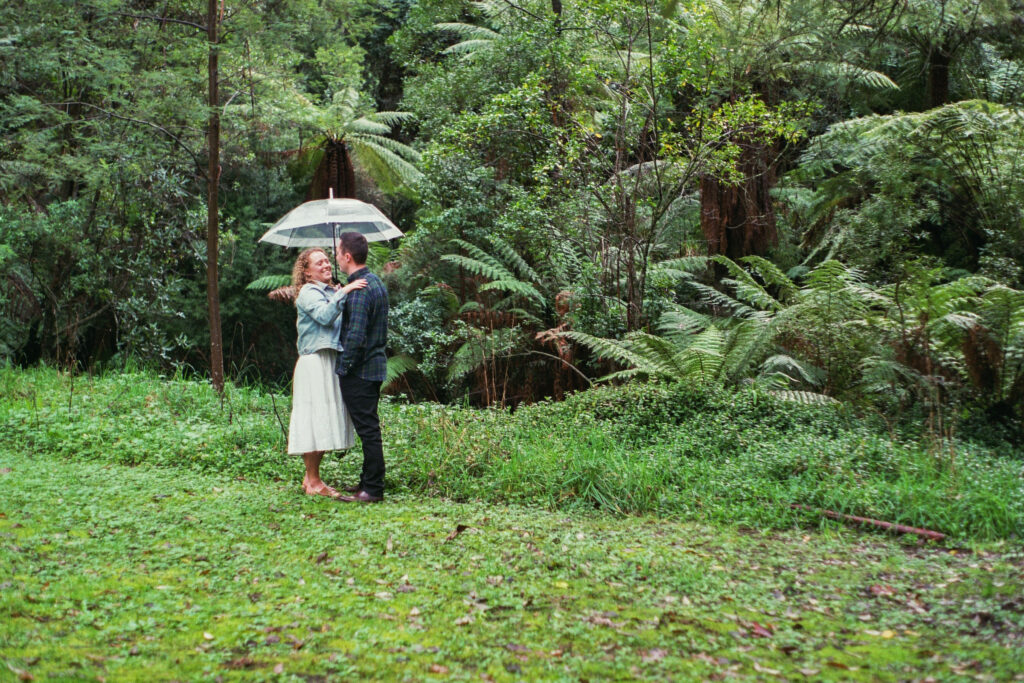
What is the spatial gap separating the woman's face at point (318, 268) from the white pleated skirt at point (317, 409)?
564mm

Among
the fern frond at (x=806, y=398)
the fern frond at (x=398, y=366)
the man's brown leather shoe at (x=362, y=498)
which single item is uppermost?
the fern frond at (x=398, y=366)

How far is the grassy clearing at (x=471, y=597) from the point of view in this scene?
3172 millimetres

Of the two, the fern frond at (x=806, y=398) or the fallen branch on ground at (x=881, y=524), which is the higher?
the fern frond at (x=806, y=398)

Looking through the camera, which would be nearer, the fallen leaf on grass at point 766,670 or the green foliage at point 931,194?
the fallen leaf on grass at point 766,670

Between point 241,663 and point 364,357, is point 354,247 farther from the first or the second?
point 241,663

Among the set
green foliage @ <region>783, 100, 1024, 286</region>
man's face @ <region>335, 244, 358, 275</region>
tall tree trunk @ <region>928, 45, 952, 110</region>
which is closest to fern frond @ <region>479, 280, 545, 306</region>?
green foliage @ <region>783, 100, 1024, 286</region>

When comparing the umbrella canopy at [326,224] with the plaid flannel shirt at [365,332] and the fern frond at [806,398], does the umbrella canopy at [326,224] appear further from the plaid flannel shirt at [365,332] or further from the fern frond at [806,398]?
the fern frond at [806,398]

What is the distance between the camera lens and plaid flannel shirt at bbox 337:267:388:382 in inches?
229

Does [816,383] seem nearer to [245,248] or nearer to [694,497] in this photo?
[694,497]

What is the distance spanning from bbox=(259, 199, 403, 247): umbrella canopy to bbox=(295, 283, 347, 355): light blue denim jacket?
2.45 ft

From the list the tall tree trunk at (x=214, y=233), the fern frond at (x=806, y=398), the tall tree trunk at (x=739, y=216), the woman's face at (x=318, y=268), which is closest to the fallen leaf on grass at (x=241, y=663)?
the woman's face at (x=318, y=268)

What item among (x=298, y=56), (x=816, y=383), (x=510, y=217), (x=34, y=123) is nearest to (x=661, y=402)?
(x=816, y=383)

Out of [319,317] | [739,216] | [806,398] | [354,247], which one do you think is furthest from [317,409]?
[739,216]

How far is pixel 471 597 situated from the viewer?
4.03 metres
